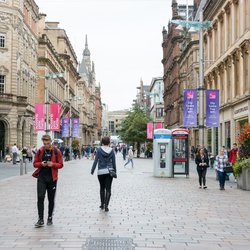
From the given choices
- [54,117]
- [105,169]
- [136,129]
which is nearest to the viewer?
[105,169]

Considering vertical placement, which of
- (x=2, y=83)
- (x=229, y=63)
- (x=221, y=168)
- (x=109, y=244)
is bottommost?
(x=109, y=244)

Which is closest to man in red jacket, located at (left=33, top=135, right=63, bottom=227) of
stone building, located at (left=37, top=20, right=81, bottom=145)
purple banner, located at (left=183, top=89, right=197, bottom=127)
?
purple banner, located at (left=183, top=89, right=197, bottom=127)

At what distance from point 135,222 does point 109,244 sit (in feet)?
7.93

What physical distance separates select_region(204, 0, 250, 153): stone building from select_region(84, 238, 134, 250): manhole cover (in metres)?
26.2

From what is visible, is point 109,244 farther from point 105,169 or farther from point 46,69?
point 46,69

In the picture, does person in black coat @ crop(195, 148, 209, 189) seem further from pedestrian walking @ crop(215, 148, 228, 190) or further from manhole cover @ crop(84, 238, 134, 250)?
manhole cover @ crop(84, 238, 134, 250)

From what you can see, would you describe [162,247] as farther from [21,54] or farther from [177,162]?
[21,54]

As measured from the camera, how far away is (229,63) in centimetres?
3991

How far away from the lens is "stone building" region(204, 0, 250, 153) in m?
35.1

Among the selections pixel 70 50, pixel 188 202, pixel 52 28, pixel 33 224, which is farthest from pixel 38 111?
pixel 70 50

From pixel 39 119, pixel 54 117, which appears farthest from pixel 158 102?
pixel 39 119

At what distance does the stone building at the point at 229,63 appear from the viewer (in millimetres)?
35094

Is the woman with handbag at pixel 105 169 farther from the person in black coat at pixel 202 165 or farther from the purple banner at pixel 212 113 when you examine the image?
the purple banner at pixel 212 113

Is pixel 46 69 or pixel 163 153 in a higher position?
pixel 46 69
